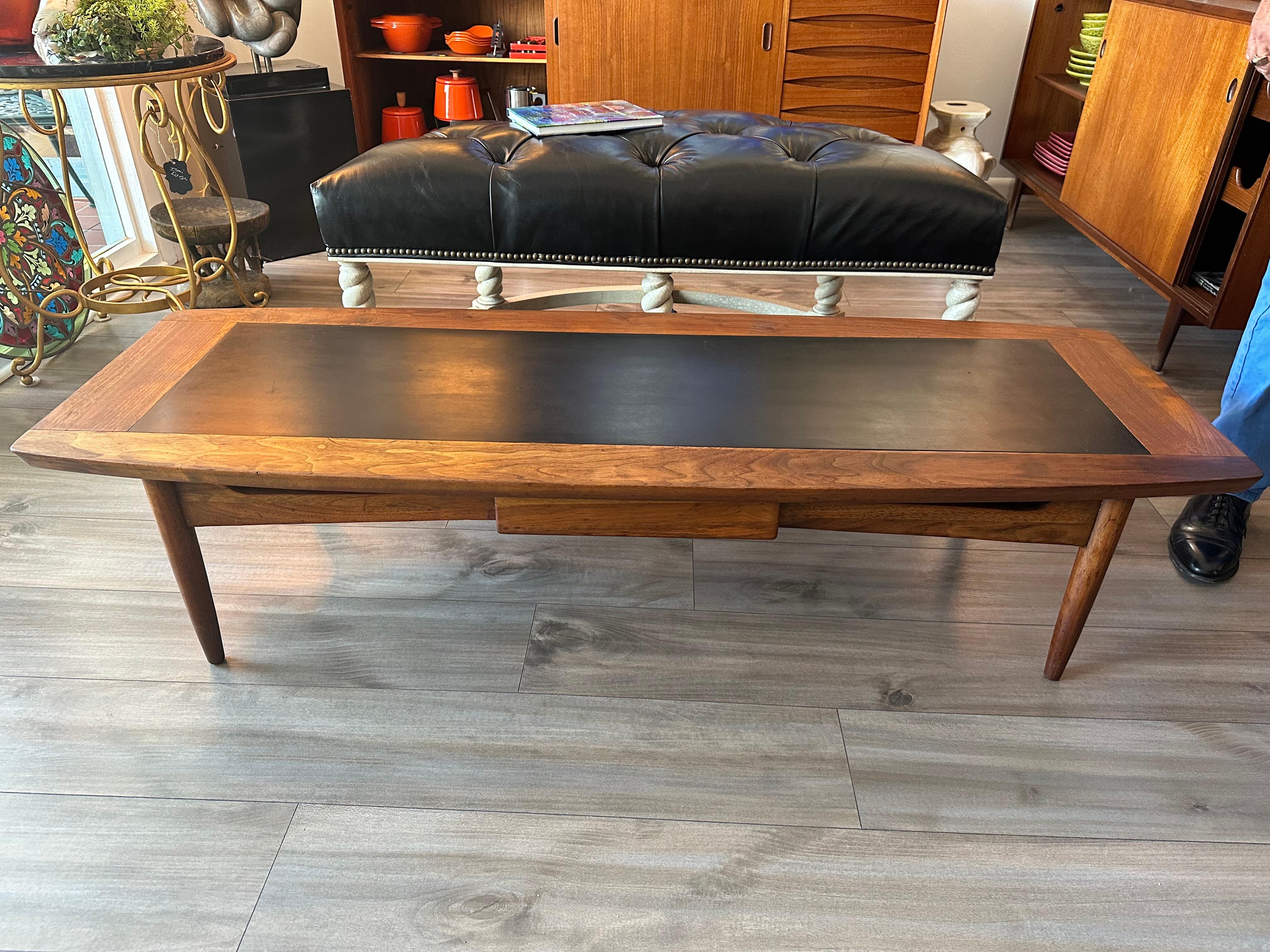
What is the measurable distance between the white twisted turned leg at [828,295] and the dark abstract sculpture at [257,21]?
154cm

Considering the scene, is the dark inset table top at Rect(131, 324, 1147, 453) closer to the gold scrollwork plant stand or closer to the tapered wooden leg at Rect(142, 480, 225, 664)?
the tapered wooden leg at Rect(142, 480, 225, 664)

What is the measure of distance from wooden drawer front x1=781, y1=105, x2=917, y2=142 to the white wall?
0.15 meters

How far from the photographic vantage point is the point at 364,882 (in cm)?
92

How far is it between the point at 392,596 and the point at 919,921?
2.75 feet

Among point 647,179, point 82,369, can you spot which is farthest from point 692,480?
point 82,369

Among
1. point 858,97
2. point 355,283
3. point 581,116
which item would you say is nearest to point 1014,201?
point 858,97

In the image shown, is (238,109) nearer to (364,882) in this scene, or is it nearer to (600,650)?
(600,650)

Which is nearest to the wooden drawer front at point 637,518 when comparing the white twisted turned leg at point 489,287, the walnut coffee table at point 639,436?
the walnut coffee table at point 639,436

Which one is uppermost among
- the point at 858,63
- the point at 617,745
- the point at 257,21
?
the point at 257,21

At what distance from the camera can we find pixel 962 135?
285 centimetres

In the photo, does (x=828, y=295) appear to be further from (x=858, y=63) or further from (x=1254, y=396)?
(x=858, y=63)

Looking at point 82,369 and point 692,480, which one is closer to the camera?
point 692,480

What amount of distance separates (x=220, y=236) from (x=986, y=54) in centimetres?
257

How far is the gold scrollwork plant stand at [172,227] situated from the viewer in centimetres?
175
